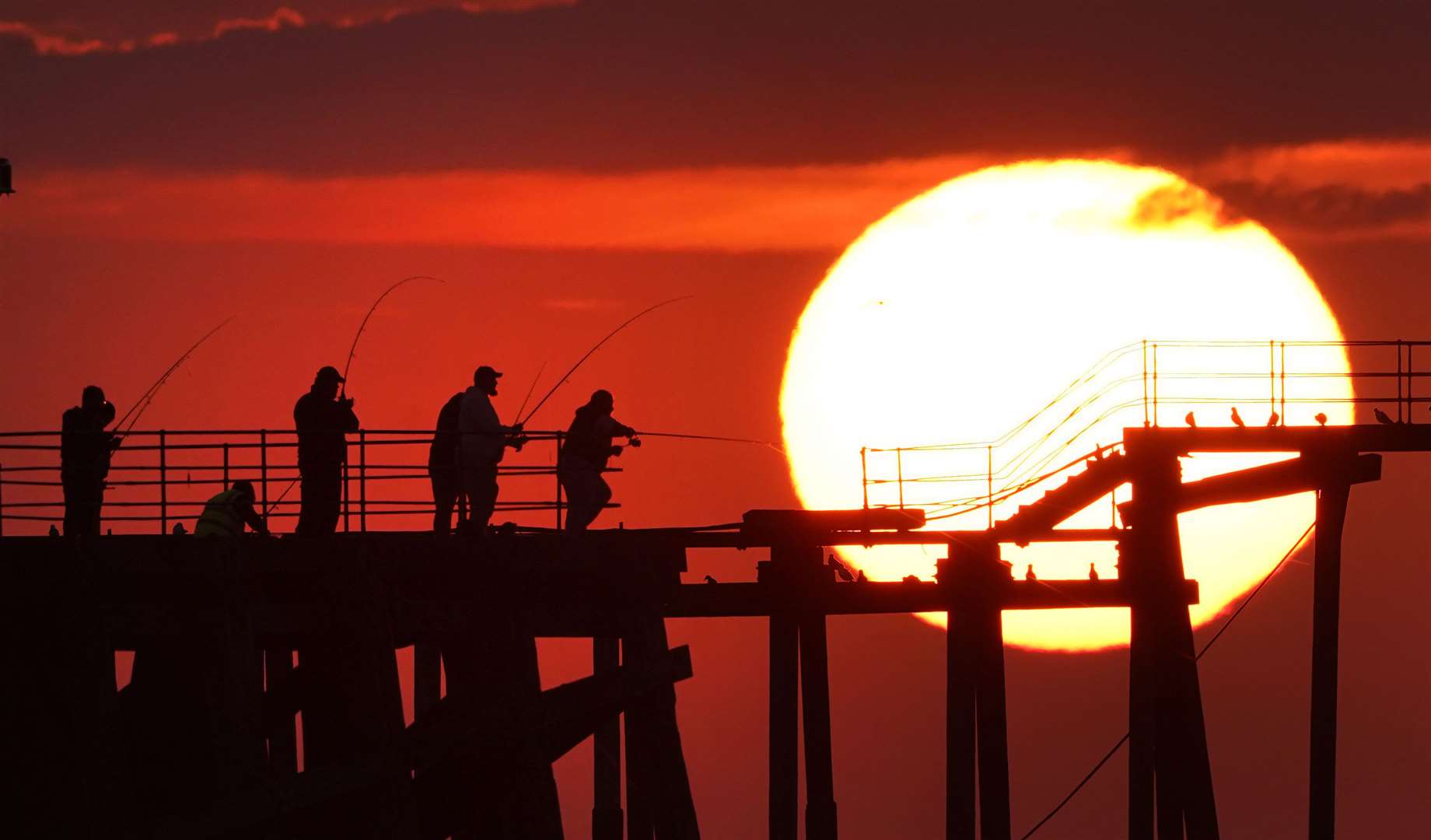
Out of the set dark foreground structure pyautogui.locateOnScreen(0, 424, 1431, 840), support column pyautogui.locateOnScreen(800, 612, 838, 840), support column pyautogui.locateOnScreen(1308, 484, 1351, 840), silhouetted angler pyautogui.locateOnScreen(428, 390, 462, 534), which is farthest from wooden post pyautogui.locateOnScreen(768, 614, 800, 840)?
silhouetted angler pyautogui.locateOnScreen(428, 390, 462, 534)

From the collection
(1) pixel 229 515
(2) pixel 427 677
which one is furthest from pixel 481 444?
(2) pixel 427 677

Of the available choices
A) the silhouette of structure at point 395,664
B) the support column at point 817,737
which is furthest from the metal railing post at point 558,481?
the support column at point 817,737

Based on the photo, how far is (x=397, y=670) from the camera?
21.5 m

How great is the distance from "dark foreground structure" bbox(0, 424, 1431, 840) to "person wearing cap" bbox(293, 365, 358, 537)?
42.1 inches

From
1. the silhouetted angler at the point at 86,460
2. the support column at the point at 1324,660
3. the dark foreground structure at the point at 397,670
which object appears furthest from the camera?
A: the support column at the point at 1324,660

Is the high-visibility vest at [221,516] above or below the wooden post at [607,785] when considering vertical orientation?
above

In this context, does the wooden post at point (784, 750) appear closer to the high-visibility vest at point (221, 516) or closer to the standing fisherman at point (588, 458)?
the standing fisherman at point (588, 458)

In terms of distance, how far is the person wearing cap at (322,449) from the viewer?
23453mm

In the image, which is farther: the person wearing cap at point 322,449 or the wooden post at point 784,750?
the wooden post at point 784,750

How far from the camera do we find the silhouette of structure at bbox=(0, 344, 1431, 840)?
68.7 feet

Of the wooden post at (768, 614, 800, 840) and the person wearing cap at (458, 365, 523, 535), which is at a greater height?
the person wearing cap at (458, 365, 523, 535)

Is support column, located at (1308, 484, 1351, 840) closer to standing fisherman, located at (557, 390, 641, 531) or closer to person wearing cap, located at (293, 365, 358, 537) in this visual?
standing fisherman, located at (557, 390, 641, 531)

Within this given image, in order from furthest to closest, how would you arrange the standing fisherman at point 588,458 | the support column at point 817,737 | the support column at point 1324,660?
the support column at point 817,737 → the support column at point 1324,660 → the standing fisherman at point 588,458

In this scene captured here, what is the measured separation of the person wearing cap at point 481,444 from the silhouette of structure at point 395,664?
391mm
